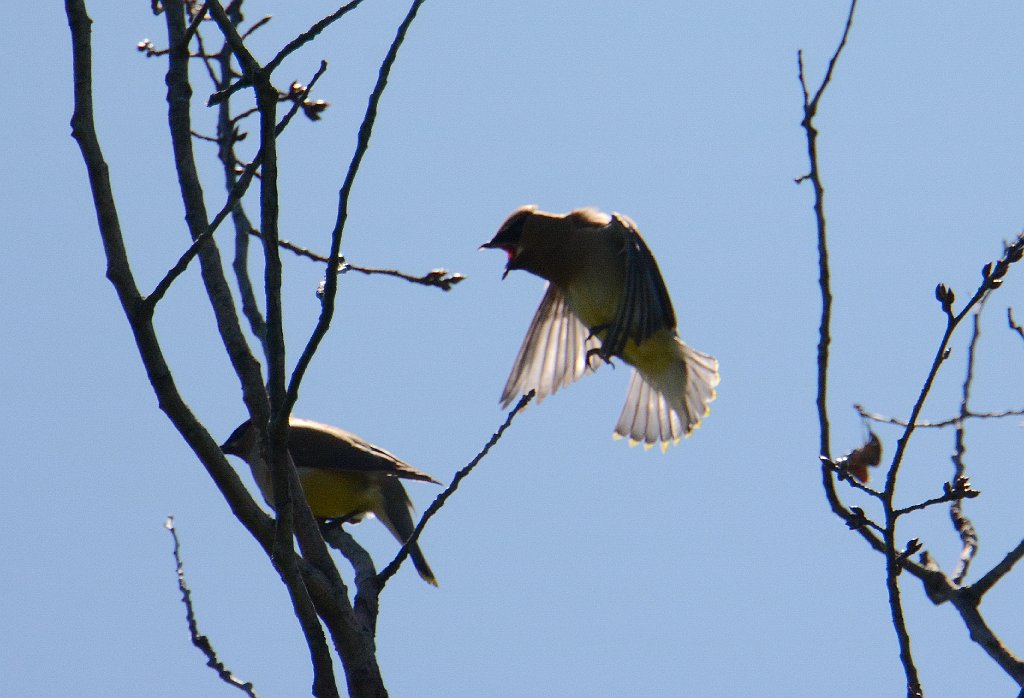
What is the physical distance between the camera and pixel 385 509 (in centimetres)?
614

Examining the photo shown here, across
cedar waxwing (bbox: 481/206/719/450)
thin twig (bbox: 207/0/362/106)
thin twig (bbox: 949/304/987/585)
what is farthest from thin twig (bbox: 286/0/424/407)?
cedar waxwing (bbox: 481/206/719/450)

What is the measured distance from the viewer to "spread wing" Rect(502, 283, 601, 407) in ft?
21.4

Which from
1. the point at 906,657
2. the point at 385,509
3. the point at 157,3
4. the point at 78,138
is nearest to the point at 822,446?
the point at 906,657

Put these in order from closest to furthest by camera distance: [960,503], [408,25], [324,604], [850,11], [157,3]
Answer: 1. [408,25]
2. [324,604]
3. [850,11]
4. [960,503]
5. [157,3]

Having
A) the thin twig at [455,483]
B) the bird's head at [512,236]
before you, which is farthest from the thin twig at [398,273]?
the bird's head at [512,236]

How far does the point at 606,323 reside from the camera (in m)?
5.86

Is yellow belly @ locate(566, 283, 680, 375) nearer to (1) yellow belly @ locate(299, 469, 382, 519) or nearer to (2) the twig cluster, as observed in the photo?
(1) yellow belly @ locate(299, 469, 382, 519)

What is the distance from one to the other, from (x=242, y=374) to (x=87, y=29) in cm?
66

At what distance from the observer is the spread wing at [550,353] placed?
6.51 metres

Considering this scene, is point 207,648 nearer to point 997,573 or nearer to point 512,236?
point 997,573

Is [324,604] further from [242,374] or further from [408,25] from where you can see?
[408,25]

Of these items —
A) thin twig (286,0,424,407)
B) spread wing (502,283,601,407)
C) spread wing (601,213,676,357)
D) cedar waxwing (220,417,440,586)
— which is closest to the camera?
thin twig (286,0,424,407)

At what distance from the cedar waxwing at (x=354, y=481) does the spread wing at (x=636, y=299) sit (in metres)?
1.11

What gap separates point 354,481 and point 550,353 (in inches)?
47.2
